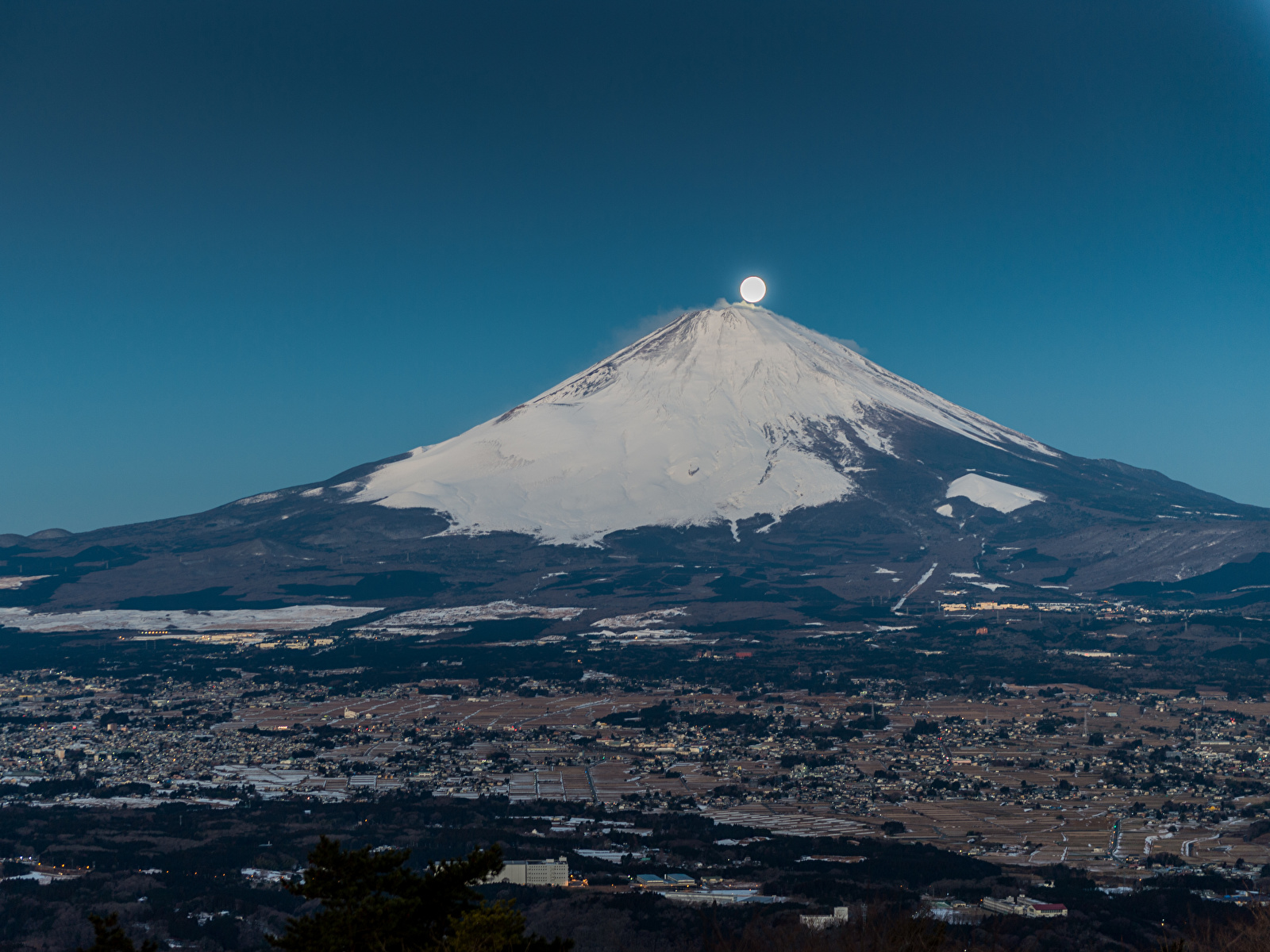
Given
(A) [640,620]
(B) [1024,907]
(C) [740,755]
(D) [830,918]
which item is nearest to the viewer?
(D) [830,918]

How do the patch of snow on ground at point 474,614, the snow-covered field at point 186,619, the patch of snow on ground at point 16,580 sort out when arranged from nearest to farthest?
the patch of snow on ground at point 474,614 → the snow-covered field at point 186,619 → the patch of snow on ground at point 16,580

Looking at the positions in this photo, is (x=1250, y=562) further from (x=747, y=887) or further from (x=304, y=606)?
(x=747, y=887)

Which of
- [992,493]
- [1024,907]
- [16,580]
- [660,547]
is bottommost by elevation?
[1024,907]

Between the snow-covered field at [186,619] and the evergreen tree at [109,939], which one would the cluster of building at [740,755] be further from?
the snow-covered field at [186,619]

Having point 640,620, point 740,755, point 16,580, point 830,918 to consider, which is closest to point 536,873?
point 830,918

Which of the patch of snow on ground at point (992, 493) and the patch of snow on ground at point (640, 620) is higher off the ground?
the patch of snow on ground at point (992, 493)

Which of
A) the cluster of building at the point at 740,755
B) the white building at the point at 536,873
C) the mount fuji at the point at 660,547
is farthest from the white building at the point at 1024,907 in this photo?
the mount fuji at the point at 660,547

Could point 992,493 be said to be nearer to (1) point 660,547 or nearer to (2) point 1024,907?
(1) point 660,547
